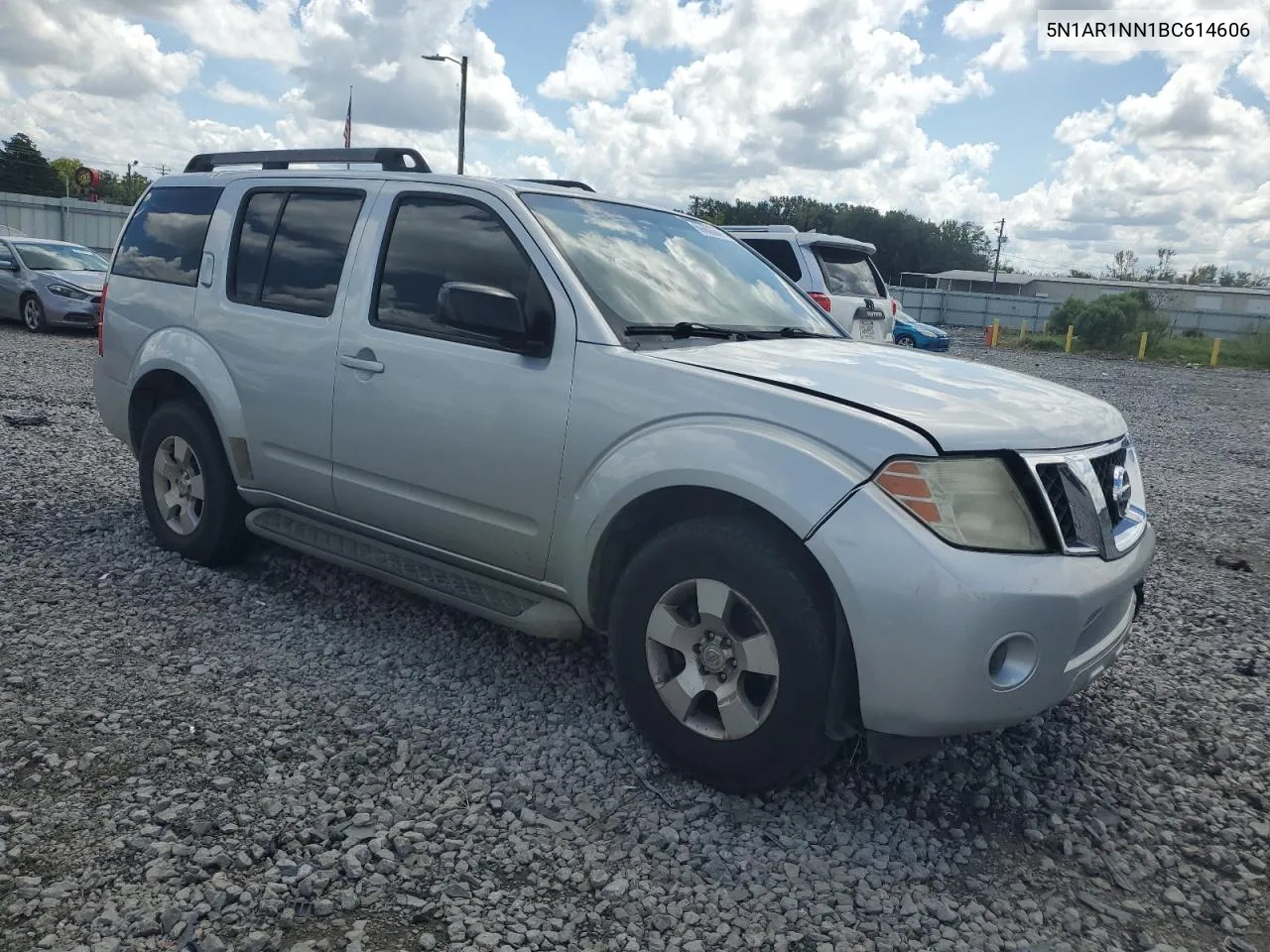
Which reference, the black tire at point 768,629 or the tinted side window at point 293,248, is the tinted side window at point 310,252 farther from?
the black tire at point 768,629

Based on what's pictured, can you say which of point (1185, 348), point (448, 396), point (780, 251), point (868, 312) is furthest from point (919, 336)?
point (448, 396)

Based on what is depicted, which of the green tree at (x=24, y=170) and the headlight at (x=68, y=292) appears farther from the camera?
the green tree at (x=24, y=170)

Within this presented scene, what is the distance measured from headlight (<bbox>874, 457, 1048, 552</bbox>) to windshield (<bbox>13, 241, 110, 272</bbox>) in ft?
56.3

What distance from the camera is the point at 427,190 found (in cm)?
421

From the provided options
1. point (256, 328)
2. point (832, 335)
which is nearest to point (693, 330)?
point (832, 335)

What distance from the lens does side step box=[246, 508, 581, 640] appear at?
11.8 ft

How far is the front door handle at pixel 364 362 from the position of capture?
4.11 meters

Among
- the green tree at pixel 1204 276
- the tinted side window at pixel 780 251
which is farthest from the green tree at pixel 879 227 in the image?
the tinted side window at pixel 780 251

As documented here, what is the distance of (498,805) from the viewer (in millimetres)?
3150

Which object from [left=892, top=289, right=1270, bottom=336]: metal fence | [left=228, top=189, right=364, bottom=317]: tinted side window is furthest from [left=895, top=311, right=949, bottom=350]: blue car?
[left=228, top=189, right=364, bottom=317]: tinted side window

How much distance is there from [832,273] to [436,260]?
7.68m

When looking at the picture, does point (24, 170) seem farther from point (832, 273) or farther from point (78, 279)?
point (832, 273)

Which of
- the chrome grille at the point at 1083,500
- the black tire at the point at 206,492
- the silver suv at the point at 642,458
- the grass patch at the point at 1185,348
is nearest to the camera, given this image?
the silver suv at the point at 642,458

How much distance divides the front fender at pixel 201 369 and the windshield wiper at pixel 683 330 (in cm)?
210
